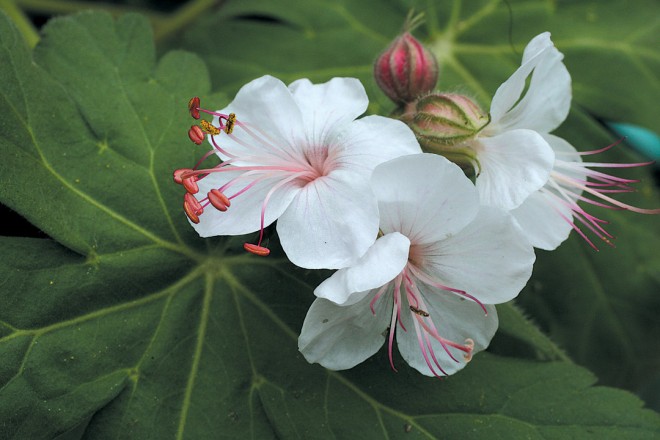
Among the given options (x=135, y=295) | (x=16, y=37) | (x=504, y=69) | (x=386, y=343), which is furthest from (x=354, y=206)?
(x=504, y=69)

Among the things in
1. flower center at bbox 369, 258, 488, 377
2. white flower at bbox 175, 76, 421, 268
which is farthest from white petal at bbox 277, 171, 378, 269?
flower center at bbox 369, 258, 488, 377

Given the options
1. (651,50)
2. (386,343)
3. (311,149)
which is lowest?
(386,343)

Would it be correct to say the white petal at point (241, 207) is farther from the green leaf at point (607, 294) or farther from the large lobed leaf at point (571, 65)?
the green leaf at point (607, 294)

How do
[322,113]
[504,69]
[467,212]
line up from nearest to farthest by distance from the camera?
[467,212] < [322,113] < [504,69]

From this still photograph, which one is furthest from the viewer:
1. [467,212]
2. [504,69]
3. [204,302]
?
[504,69]

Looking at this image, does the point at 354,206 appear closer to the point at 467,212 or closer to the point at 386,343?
the point at 467,212

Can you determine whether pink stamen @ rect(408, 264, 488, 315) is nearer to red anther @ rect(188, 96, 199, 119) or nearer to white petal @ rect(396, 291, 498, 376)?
white petal @ rect(396, 291, 498, 376)
